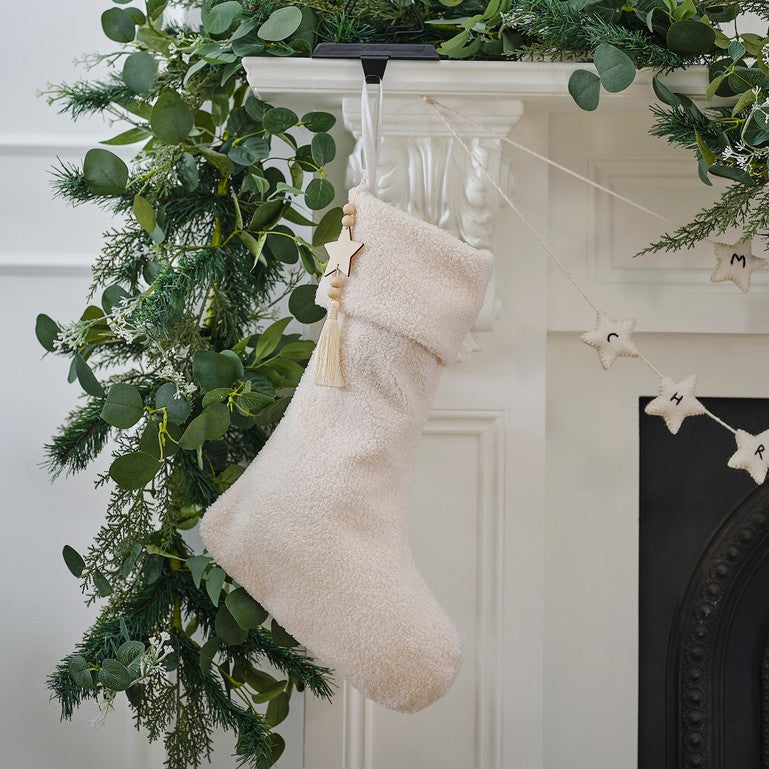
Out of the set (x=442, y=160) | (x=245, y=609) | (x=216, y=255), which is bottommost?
(x=245, y=609)

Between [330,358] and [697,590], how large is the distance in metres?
0.70

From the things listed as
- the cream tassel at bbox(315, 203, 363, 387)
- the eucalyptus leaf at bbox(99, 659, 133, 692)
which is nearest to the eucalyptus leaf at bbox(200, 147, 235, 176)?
the cream tassel at bbox(315, 203, 363, 387)

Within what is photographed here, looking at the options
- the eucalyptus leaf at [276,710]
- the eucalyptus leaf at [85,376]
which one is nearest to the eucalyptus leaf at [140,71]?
the eucalyptus leaf at [85,376]

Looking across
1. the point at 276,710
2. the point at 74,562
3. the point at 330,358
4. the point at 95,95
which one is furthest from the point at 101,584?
the point at 95,95

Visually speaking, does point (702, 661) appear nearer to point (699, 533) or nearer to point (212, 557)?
point (699, 533)

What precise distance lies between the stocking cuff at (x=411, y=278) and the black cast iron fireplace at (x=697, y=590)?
0.47 metres

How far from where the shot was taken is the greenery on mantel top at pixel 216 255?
892 millimetres

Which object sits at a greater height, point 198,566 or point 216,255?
point 216,255

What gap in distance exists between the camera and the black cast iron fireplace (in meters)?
1.17

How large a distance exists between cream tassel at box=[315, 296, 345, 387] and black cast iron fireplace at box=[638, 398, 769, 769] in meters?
0.55

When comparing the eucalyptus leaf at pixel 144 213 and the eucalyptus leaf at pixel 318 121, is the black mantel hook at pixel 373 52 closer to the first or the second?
the eucalyptus leaf at pixel 318 121

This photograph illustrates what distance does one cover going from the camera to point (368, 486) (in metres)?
0.82

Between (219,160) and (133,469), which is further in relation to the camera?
(219,160)

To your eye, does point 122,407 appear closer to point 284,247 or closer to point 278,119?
point 284,247
